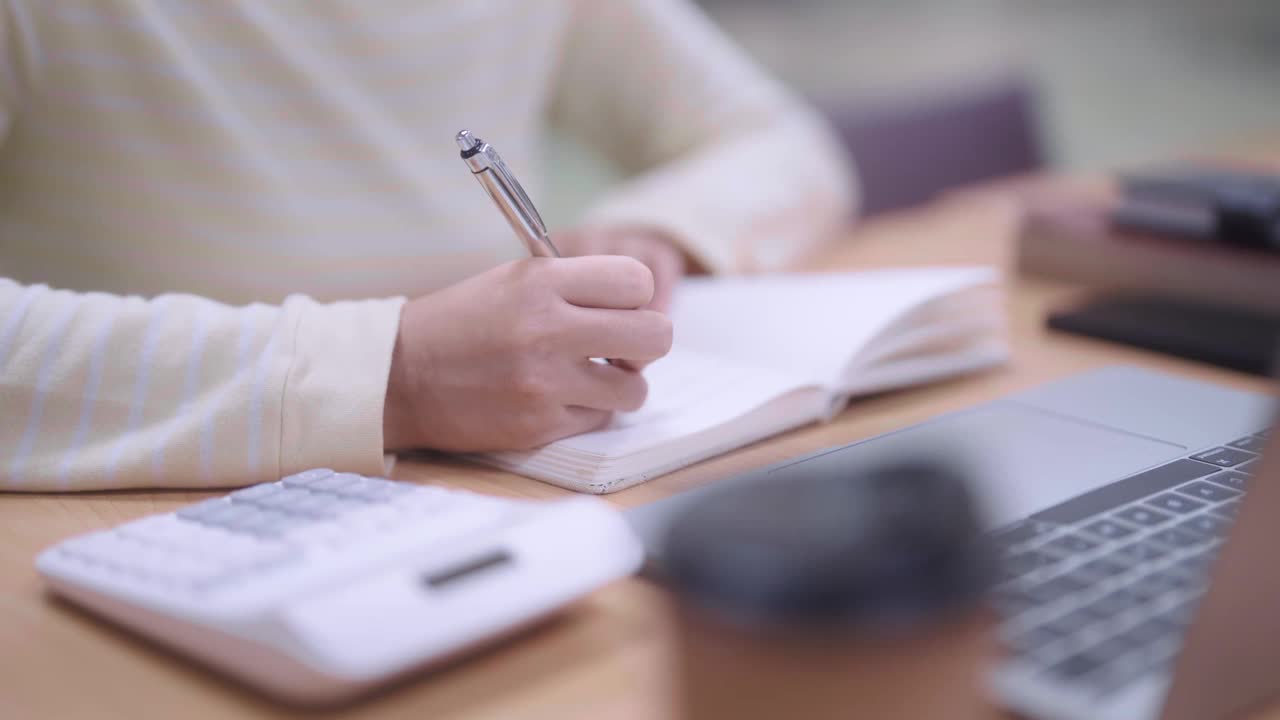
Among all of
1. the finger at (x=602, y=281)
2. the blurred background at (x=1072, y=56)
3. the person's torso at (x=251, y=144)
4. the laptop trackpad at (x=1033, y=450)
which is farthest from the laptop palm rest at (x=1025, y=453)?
the blurred background at (x=1072, y=56)

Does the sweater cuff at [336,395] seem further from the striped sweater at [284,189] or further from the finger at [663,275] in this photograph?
the finger at [663,275]

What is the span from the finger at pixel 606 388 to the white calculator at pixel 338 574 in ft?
0.45

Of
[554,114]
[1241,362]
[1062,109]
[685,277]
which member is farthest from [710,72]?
[1062,109]

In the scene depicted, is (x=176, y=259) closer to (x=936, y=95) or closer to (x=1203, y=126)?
(x=936, y=95)

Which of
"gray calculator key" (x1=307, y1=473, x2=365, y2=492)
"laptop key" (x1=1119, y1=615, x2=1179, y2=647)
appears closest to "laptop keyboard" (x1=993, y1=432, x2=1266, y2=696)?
"laptop key" (x1=1119, y1=615, x2=1179, y2=647)

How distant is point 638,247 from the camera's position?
0.88 meters

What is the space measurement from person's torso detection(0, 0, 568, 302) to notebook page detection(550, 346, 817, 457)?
0.60 feet

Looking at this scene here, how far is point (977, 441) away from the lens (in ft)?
1.95

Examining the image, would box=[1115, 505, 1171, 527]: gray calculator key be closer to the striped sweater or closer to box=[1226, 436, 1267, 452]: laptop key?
box=[1226, 436, 1267, 452]: laptop key

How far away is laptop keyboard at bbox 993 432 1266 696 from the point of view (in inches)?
13.3

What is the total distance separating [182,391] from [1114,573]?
1.43 ft

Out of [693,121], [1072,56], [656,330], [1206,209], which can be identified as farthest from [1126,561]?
[1072,56]

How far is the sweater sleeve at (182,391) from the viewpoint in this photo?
0.56 meters

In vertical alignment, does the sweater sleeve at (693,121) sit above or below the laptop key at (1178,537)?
above
